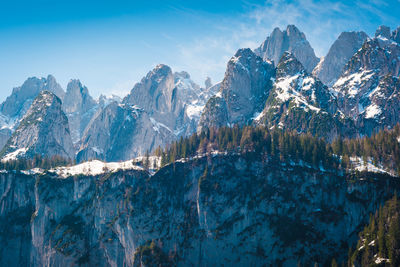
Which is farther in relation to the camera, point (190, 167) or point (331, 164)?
point (190, 167)

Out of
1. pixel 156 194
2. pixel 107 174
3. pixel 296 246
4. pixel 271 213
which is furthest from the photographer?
pixel 107 174

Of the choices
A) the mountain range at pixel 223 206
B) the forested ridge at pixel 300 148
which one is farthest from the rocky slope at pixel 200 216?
the forested ridge at pixel 300 148

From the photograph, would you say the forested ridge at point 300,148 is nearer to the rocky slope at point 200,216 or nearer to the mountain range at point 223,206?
the mountain range at point 223,206

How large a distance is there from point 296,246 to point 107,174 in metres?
83.8

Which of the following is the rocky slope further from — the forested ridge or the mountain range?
the forested ridge

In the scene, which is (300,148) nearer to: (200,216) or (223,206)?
(223,206)

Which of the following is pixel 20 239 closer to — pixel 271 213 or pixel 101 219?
pixel 101 219

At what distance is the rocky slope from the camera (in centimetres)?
15912

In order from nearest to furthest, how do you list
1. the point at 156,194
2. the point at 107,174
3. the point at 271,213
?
the point at 271,213 < the point at 156,194 < the point at 107,174

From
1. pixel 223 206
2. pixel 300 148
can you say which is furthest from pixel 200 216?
pixel 300 148

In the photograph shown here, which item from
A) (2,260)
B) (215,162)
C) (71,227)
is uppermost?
(215,162)

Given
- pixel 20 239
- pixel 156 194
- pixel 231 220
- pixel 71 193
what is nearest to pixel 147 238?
pixel 156 194

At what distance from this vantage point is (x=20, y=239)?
649 ft

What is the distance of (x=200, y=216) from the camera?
6806 inches
